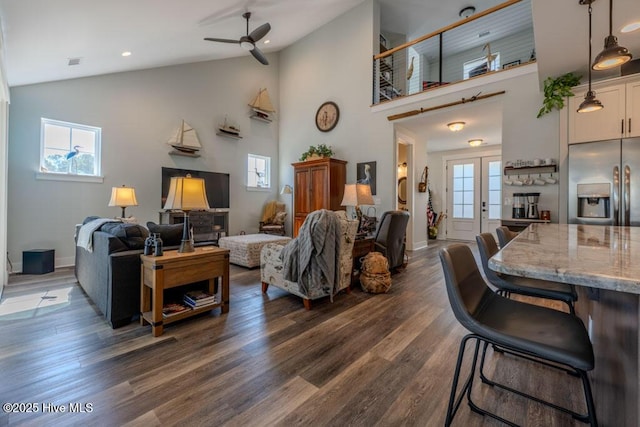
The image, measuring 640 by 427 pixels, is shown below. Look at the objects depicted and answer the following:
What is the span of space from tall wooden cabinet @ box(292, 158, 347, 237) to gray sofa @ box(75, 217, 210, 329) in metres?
3.70

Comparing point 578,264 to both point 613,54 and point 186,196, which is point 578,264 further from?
point 186,196

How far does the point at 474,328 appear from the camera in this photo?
3.50 feet

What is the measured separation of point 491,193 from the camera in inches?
275

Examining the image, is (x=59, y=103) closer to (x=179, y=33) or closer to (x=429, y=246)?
(x=179, y=33)

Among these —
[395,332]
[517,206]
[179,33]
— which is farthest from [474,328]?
[179,33]

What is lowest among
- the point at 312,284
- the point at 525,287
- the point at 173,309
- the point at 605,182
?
the point at 173,309

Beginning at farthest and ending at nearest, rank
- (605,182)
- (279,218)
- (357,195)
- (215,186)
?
(279,218) < (215,186) < (357,195) < (605,182)

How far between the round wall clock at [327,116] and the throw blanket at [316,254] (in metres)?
3.99

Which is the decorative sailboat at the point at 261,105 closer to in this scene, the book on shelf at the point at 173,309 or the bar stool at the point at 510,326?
the book on shelf at the point at 173,309

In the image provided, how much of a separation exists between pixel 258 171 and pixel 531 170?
564 centimetres

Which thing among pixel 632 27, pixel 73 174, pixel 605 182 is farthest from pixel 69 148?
pixel 605 182

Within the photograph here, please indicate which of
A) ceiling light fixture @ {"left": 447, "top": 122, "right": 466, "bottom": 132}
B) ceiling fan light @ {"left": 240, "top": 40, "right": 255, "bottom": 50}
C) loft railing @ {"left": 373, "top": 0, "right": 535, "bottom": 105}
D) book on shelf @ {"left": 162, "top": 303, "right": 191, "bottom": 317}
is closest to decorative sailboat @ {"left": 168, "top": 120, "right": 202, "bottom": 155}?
ceiling fan light @ {"left": 240, "top": 40, "right": 255, "bottom": 50}

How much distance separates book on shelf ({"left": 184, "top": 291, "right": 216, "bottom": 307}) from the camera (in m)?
→ 2.44

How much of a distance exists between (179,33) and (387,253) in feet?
15.3
